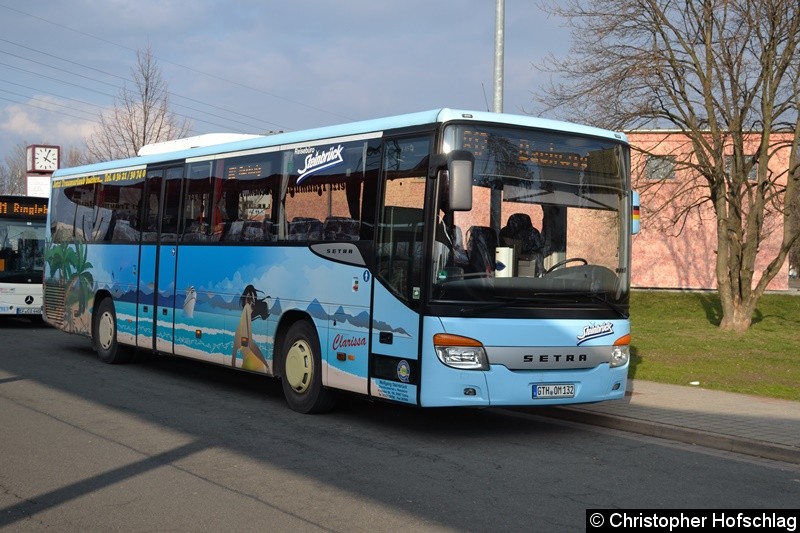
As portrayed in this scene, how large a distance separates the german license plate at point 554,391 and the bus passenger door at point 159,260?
21.0 ft

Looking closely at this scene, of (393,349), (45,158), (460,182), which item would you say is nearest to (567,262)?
(460,182)

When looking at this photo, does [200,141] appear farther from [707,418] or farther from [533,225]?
[707,418]

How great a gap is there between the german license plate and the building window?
13590 millimetres

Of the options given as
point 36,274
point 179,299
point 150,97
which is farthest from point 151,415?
point 150,97

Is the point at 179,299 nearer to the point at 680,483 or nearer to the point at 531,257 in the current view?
the point at 531,257

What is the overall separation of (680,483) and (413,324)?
2919 mm

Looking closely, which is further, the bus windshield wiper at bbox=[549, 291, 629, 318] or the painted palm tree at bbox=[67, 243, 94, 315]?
the painted palm tree at bbox=[67, 243, 94, 315]

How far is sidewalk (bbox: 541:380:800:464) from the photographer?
378 inches

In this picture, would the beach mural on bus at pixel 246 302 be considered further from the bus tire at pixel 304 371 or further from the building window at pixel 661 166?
the building window at pixel 661 166

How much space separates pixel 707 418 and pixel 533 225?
3.22 meters

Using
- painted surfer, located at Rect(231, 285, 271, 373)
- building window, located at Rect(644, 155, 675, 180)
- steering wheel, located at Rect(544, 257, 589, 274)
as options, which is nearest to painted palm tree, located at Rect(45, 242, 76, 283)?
painted surfer, located at Rect(231, 285, 271, 373)

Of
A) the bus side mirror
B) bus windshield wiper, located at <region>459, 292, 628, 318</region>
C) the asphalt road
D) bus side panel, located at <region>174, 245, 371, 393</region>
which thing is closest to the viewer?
the asphalt road

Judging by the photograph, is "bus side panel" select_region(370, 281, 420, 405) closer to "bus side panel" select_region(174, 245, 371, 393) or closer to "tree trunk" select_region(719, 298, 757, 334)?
"bus side panel" select_region(174, 245, 371, 393)

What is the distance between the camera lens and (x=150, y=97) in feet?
118
